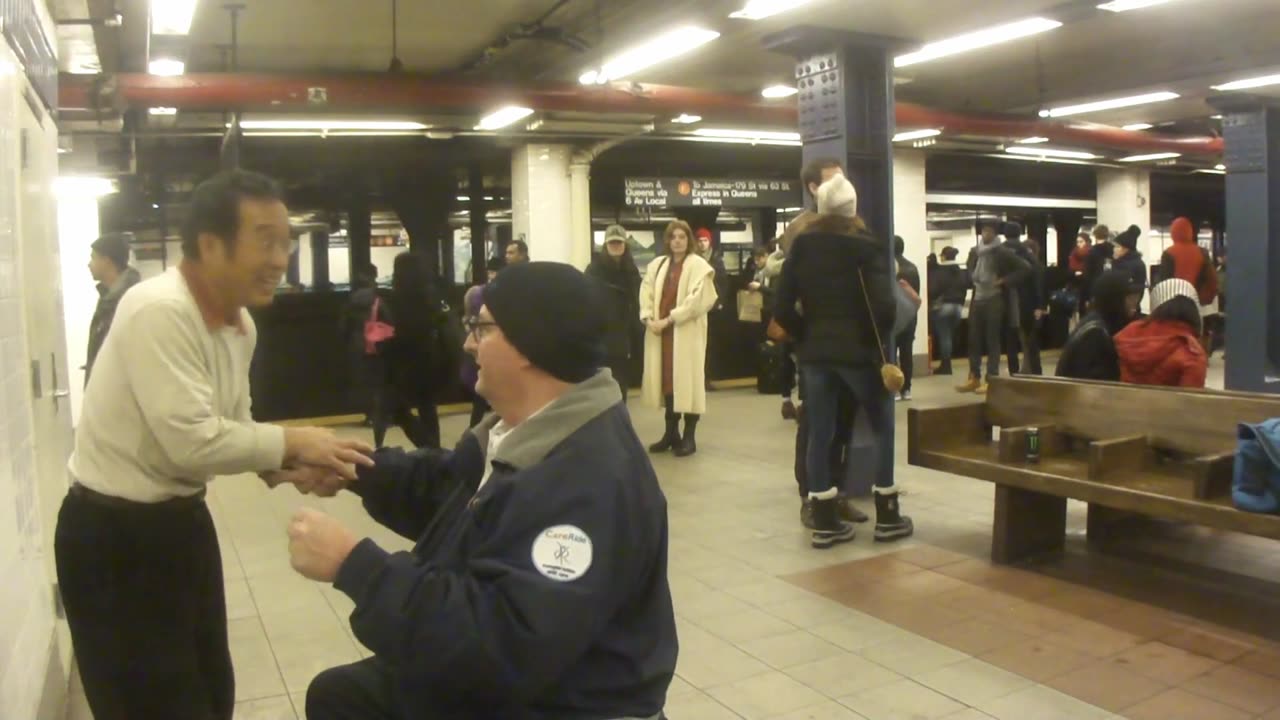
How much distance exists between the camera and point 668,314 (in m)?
7.39

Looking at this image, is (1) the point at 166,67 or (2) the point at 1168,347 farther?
(1) the point at 166,67

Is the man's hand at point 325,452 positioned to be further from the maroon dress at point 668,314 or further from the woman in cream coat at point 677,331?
the maroon dress at point 668,314

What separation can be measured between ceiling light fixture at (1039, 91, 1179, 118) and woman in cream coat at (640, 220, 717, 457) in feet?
18.7

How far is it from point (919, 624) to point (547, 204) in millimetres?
6954

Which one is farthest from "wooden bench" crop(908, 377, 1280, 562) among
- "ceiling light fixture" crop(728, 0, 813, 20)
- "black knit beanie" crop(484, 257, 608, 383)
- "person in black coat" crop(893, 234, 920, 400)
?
"person in black coat" crop(893, 234, 920, 400)

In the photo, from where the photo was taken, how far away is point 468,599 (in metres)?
1.50

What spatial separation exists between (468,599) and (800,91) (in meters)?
5.20

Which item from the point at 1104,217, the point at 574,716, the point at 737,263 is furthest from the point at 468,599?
the point at 1104,217

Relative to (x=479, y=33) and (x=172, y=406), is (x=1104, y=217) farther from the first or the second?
(x=172, y=406)

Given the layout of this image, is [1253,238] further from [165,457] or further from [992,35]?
[165,457]

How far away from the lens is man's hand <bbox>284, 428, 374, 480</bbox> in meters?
2.13

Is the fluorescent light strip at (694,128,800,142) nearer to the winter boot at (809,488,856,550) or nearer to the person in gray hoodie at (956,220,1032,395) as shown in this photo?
the person in gray hoodie at (956,220,1032,395)

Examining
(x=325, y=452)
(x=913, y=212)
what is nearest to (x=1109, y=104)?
(x=913, y=212)

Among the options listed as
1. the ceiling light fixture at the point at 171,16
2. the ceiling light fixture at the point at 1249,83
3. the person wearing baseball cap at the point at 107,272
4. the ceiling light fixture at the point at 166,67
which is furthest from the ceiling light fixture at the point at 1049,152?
the person wearing baseball cap at the point at 107,272
